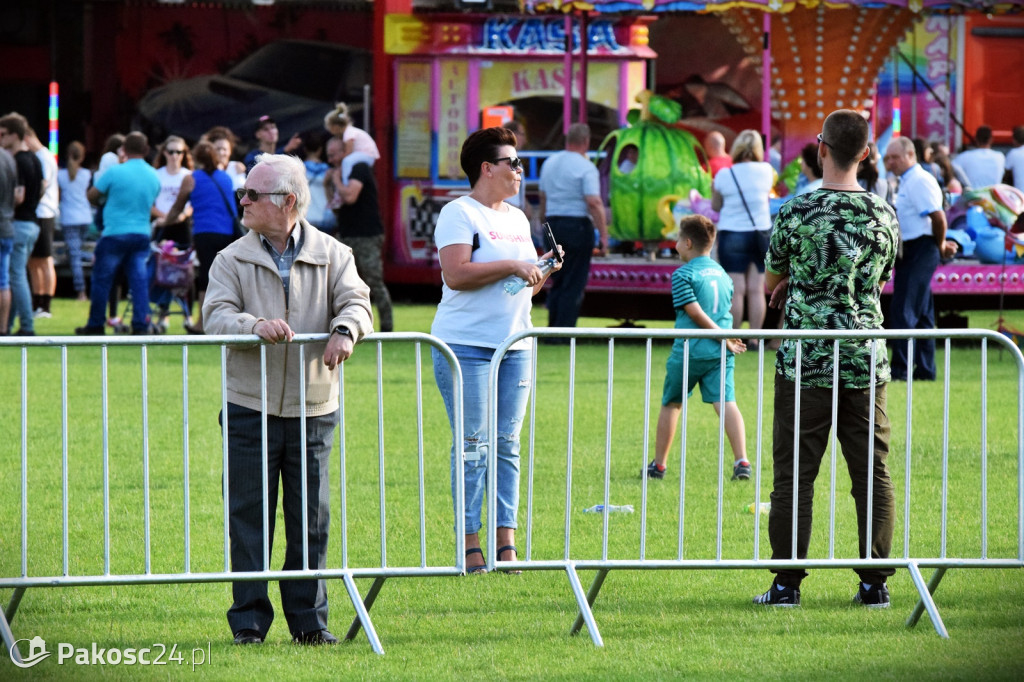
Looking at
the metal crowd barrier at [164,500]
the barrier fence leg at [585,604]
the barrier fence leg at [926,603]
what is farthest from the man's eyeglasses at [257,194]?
the barrier fence leg at [926,603]

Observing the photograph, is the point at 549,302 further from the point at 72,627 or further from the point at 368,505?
the point at 72,627

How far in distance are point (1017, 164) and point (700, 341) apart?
11288 millimetres

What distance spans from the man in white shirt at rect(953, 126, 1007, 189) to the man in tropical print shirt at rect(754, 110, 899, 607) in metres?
12.6

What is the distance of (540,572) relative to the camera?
6344mm

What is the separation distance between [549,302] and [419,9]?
6.67 meters

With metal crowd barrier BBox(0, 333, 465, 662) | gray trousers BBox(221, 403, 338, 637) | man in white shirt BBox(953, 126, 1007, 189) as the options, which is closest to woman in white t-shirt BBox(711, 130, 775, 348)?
metal crowd barrier BBox(0, 333, 465, 662)

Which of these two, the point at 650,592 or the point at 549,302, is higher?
the point at 549,302

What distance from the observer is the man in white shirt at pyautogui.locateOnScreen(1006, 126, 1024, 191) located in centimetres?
1795

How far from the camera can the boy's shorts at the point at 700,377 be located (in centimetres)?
792

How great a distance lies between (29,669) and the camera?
16.0ft

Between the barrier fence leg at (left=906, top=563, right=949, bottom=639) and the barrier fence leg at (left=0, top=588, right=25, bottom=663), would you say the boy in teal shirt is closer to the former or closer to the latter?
the barrier fence leg at (left=906, top=563, right=949, bottom=639)

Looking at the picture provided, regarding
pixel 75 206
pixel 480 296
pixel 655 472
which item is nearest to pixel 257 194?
pixel 480 296

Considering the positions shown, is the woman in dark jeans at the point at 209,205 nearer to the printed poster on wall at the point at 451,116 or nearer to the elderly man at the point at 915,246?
the elderly man at the point at 915,246

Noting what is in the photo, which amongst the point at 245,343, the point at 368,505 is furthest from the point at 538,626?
the point at 368,505
